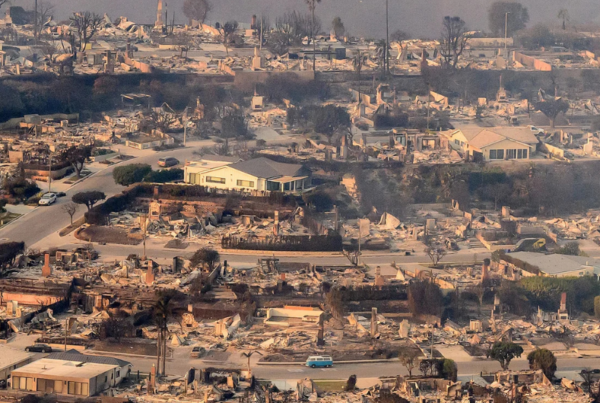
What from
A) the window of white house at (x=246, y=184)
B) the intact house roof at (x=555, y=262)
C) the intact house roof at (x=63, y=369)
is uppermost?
the window of white house at (x=246, y=184)

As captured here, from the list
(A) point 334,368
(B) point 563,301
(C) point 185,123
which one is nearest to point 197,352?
(A) point 334,368

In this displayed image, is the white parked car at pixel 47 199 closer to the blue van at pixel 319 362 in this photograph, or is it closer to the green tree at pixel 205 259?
the green tree at pixel 205 259

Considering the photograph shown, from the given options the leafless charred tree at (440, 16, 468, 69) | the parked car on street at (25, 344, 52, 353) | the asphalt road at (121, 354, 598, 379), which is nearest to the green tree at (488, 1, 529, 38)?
the leafless charred tree at (440, 16, 468, 69)

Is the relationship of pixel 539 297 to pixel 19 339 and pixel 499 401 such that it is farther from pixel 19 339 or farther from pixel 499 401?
pixel 19 339

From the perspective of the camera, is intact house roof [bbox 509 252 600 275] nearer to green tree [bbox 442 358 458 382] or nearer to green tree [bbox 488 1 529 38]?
green tree [bbox 442 358 458 382]

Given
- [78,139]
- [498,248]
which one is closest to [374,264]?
[498,248]

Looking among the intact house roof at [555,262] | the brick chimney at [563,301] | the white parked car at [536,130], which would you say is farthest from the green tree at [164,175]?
the brick chimney at [563,301]
